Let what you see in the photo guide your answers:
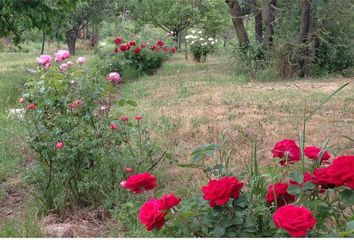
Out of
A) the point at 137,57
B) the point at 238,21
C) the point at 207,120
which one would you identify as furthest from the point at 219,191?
the point at 238,21

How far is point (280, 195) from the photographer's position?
2434mm

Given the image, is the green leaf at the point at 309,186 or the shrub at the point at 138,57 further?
the shrub at the point at 138,57

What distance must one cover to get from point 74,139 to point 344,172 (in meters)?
2.26

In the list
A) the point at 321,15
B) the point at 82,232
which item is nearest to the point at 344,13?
the point at 321,15

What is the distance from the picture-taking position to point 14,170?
493 cm

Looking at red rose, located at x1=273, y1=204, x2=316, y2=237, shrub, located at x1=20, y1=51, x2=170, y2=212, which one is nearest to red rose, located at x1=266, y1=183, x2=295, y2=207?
red rose, located at x1=273, y1=204, x2=316, y2=237

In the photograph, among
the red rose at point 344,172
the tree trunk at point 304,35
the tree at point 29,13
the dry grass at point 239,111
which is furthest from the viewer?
the tree trunk at point 304,35

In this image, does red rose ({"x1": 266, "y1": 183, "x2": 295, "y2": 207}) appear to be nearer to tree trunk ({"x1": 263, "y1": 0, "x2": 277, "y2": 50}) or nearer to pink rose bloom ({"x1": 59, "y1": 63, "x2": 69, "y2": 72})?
pink rose bloom ({"x1": 59, "y1": 63, "x2": 69, "y2": 72})

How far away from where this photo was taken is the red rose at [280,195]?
2.42m

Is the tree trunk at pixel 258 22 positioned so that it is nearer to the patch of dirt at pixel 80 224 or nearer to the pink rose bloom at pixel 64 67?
the pink rose bloom at pixel 64 67

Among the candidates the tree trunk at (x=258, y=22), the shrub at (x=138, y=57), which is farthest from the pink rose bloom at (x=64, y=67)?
the tree trunk at (x=258, y=22)

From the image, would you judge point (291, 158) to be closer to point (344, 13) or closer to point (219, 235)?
point (219, 235)

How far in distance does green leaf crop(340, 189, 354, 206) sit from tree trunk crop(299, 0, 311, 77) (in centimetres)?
1026

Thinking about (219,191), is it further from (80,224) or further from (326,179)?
(80,224)
